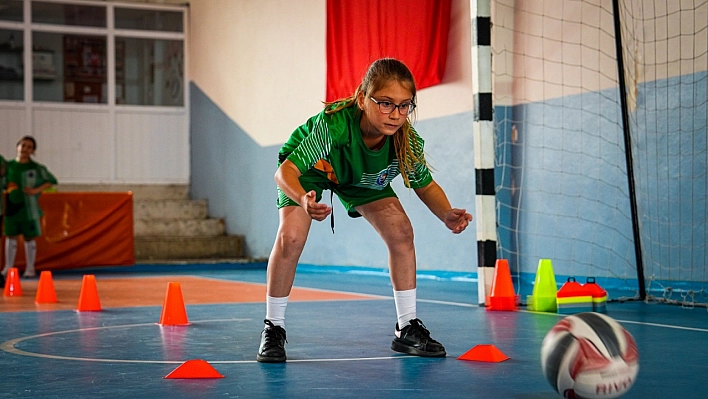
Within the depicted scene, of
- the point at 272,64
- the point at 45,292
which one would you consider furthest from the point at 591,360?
the point at 272,64

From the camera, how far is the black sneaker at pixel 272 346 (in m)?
4.09

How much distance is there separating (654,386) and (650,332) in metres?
1.85

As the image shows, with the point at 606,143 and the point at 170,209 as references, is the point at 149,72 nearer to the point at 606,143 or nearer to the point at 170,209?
the point at 170,209

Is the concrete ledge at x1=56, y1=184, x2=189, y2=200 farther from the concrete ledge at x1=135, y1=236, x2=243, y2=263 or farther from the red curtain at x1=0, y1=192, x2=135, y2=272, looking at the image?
the red curtain at x1=0, y1=192, x2=135, y2=272

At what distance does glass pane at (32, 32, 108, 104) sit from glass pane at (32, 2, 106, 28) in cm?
25

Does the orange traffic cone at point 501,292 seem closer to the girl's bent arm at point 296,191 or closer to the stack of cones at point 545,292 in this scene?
the stack of cones at point 545,292

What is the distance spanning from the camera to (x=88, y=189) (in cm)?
1689

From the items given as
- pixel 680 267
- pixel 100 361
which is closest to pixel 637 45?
pixel 680 267

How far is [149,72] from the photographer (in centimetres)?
1745

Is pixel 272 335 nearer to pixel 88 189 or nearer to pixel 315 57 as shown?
pixel 315 57

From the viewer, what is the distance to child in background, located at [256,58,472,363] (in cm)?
397

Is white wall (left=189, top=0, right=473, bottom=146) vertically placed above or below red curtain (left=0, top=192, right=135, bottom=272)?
above

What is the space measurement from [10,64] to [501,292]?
494 inches

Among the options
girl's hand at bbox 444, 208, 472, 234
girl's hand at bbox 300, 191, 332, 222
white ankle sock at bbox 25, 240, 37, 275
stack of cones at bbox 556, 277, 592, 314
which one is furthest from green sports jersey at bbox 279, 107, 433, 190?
white ankle sock at bbox 25, 240, 37, 275
